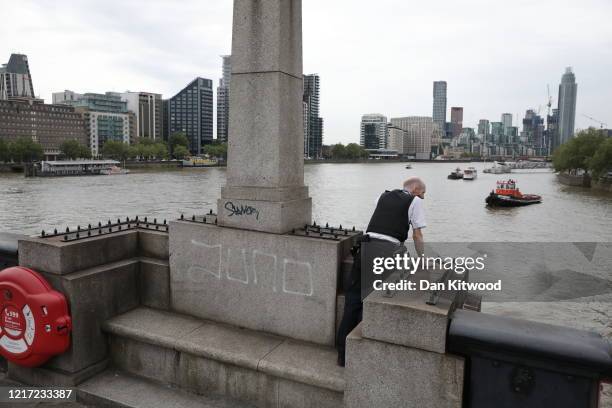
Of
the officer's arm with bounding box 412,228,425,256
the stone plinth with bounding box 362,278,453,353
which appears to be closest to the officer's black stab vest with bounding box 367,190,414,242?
the officer's arm with bounding box 412,228,425,256

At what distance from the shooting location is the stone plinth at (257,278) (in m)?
4.75

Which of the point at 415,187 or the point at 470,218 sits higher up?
the point at 415,187

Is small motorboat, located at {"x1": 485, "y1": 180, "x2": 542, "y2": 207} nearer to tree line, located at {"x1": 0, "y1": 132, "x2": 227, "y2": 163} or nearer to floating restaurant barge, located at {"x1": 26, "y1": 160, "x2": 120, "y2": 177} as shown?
floating restaurant barge, located at {"x1": 26, "y1": 160, "x2": 120, "y2": 177}

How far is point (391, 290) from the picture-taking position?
3.88 m

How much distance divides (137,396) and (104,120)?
187m

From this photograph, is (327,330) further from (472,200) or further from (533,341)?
(472,200)

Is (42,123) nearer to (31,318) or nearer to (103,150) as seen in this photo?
(103,150)

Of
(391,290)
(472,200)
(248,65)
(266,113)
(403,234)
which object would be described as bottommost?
(472,200)

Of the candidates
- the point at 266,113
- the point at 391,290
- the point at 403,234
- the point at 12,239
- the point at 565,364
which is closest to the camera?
the point at 565,364

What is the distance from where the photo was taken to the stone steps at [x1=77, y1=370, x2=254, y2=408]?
4469 millimetres

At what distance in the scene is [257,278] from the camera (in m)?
5.10

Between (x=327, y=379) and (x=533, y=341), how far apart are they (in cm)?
170

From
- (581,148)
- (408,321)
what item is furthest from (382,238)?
(581,148)

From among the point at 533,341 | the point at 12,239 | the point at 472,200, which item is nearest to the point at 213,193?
the point at 472,200
